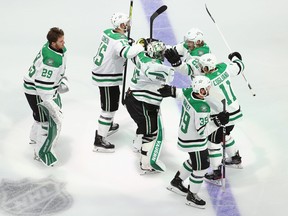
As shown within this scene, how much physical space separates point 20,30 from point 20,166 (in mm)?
2104

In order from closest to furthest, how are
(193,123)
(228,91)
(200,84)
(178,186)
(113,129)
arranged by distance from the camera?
(200,84)
(193,123)
(228,91)
(178,186)
(113,129)

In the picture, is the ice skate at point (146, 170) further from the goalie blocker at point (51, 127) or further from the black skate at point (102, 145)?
the goalie blocker at point (51, 127)

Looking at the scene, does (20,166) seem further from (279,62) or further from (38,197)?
(279,62)

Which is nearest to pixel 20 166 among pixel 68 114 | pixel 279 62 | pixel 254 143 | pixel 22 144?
pixel 22 144

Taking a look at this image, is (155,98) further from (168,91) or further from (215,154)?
(215,154)

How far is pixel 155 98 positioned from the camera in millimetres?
5879

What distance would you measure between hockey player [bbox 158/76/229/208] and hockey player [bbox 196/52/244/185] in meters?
0.16

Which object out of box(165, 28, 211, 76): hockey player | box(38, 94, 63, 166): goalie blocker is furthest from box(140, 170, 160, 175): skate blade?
box(165, 28, 211, 76): hockey player

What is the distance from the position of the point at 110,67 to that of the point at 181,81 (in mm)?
1228

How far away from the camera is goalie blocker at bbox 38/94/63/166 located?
19.4 feet

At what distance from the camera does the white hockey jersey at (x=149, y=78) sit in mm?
5703

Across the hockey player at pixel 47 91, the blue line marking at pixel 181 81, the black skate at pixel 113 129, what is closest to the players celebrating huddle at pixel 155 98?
the hockey player at pixel 47 91

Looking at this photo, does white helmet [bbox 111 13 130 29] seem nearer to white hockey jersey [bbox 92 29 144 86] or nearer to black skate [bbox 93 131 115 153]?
white hockey jersey [bbox 92 29 144 86]

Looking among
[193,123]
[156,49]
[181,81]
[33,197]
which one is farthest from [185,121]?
[181,81]
